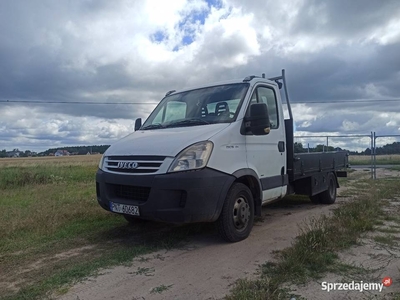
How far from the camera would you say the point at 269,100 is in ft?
19.7

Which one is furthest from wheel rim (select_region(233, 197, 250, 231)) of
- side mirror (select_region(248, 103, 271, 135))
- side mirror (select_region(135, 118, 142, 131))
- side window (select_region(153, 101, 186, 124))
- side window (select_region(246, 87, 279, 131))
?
side mirror (select_region(135, 118, 142, 131))

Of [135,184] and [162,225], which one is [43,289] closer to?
[135,184]

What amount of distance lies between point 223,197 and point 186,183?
23.5 inches

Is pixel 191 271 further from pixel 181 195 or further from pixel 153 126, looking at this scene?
pixel 153 126

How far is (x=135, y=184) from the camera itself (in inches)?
179

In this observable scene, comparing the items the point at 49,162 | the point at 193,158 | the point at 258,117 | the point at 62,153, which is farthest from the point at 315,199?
the point at 62,153

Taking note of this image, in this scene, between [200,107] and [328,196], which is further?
[328,196]

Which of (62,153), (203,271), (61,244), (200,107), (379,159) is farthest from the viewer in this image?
(62,153)

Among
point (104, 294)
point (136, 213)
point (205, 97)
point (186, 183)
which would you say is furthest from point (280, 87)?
point (104, 294)

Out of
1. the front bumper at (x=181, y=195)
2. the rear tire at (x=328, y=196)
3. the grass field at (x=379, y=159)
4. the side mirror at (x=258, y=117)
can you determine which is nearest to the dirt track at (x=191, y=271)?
the front bumper at (x=181, y=195)

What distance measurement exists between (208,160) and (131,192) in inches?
45.9

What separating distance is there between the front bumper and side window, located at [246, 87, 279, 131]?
1731 mm

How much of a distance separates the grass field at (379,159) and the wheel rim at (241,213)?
43.6 feet

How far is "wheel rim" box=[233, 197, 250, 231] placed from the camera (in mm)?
4949
